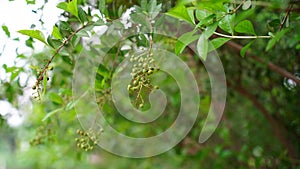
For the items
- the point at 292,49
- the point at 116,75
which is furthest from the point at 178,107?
the point at 116,75

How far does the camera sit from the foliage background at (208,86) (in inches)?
23.5

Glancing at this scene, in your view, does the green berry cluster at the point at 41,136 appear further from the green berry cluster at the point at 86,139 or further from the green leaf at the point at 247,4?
the green leaf at the point at 247,4

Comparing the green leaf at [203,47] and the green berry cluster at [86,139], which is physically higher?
the green leaf at [203,47]

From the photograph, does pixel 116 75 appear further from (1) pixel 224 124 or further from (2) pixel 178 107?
(1) pixel 224 124

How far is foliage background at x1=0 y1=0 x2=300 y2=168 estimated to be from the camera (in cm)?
60

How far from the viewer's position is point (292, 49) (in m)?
1.07

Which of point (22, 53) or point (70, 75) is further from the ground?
point (22, 53)

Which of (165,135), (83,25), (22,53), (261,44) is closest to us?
(83,25)

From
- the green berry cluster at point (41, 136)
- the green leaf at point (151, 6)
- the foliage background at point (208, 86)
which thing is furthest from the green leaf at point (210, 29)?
the green berry cluster at point (41, 136)

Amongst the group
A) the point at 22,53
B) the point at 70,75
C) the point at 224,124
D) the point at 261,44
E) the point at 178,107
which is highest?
the point at 22,53

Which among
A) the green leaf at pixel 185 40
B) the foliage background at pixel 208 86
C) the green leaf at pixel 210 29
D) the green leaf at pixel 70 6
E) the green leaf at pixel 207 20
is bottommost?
the foliage background at pixel 208 86

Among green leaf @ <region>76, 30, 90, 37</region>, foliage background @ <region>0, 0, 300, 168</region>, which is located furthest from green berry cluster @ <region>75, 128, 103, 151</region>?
green leaf @ <region>76, 30, 90, 37</region>

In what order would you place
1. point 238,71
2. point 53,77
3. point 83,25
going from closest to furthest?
point 83,25 → point 53,77 → point 238,71

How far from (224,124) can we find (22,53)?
42.9 inches
